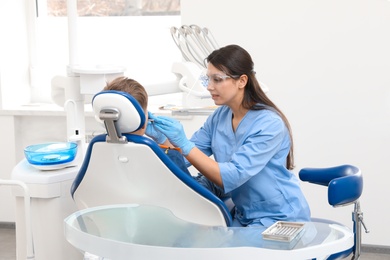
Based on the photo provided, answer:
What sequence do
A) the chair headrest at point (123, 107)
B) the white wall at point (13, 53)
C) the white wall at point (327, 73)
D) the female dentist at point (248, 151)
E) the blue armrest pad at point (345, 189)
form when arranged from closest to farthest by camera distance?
the chair headrest at point (123, 107) → the blue armrest pad at point (345, 189) → the female dentist at point (248, 151) → the white wall at point (327, 73) → the white wall at point (13, 53)

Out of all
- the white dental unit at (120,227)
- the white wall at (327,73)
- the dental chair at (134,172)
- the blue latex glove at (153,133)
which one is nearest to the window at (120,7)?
the white wall at (327,73)

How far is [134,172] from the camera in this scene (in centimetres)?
185

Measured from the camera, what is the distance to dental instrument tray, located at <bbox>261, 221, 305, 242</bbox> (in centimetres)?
164

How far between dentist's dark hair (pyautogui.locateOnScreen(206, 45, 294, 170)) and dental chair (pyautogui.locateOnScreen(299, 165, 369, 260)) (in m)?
0.21

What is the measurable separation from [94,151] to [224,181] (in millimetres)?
409

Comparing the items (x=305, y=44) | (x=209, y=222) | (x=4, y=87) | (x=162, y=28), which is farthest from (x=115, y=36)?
(x=209, y=222)

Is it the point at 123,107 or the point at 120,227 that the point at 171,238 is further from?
the point at 123,107

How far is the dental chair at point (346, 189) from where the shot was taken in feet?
6.17

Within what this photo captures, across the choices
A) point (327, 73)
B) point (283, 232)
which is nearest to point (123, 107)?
point (283, 232)

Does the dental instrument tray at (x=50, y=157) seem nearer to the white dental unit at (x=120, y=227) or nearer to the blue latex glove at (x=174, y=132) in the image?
the white dental unit at (x=120, y=227)

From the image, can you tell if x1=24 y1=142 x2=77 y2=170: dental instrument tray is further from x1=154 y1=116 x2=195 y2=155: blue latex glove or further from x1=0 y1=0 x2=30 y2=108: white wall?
x1=0 y1=0 x2=30 y2=108: white wall

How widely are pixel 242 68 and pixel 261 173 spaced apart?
1.12 feet

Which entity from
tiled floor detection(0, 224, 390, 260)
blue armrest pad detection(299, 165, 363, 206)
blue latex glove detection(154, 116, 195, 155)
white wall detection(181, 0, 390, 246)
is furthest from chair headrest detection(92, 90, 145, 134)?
tiled floor detection(0, 224, 390, 260)

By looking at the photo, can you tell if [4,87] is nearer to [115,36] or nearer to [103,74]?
[115,36]
